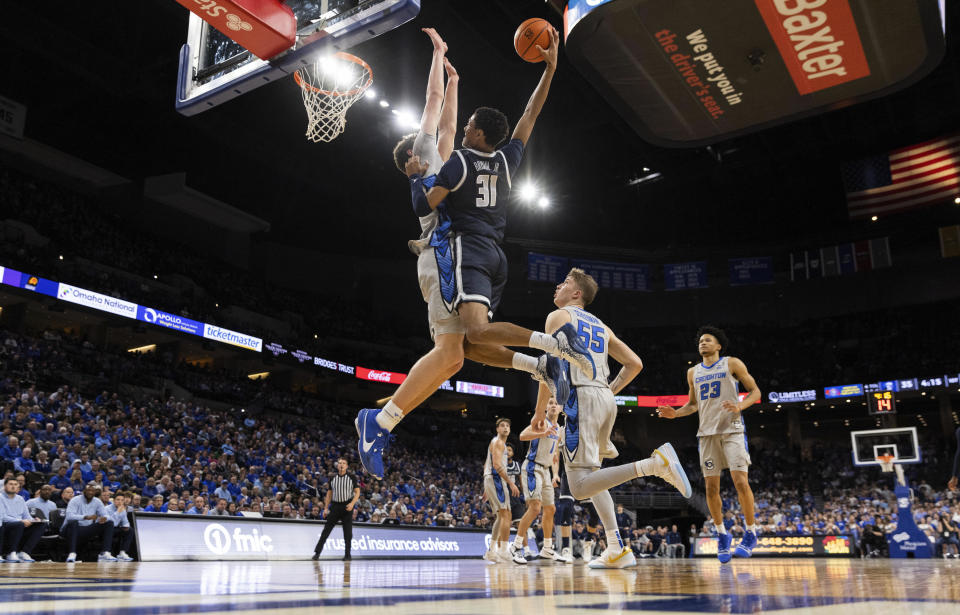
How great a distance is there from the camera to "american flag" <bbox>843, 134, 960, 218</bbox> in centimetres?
2027

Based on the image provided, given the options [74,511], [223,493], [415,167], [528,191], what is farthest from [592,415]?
[528,191]

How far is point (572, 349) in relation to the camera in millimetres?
3926

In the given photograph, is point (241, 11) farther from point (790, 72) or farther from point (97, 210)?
point (97, 210)

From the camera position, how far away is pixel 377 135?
20.7 m

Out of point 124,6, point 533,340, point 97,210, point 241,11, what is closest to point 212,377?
point 97,210

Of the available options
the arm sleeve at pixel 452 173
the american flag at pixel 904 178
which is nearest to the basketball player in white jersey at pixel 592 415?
the arm sleeve at pixel 452 173

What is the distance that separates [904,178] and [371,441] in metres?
22.2

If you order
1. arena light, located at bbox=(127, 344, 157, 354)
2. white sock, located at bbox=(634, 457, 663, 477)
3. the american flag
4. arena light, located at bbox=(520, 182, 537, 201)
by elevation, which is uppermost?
arena light, located at bbox=(520, 182, 537, 201)

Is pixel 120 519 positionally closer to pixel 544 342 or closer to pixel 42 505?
pixel 42 505

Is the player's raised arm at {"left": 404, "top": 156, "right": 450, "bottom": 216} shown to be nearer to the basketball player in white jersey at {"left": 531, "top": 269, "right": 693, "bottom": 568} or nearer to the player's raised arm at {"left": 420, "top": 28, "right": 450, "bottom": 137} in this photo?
the player's raised arm at {"left": 420, "top": 28, "right": 450, "bottom": 137}

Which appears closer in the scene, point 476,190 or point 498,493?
point 476,190

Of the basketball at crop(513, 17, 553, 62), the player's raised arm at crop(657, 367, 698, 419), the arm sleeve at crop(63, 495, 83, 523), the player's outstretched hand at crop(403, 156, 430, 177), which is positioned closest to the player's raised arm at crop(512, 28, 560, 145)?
the basketball at crop(513, 17, 553, 62)

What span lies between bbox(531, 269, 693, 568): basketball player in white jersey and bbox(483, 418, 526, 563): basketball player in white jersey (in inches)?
132

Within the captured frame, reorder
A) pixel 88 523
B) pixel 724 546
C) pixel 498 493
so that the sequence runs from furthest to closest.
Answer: pixel 88 523 < pixel 498 493 < pixel 724 546
